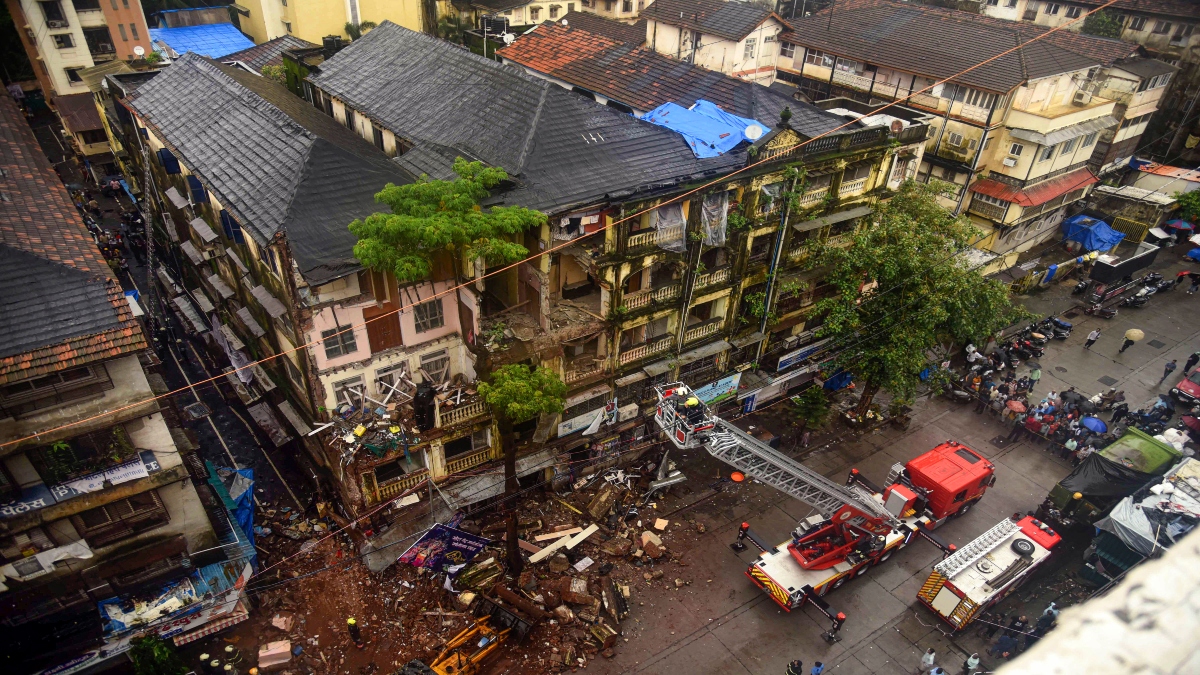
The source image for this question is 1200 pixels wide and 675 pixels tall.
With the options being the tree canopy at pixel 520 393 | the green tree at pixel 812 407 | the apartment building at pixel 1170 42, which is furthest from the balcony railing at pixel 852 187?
the apartment building at pixel 1170 42

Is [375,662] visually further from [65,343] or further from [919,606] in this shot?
[919,606]

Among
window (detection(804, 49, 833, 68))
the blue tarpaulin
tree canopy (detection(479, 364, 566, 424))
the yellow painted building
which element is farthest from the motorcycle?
the yellow painted building

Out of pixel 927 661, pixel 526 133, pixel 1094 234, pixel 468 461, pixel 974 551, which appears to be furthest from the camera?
pixel 1094 234

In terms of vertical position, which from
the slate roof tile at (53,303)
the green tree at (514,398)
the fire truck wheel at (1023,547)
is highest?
the slate roof tile at (53,303)

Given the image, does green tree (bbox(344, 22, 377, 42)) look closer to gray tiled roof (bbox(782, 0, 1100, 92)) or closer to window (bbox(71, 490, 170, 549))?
gray tiled roof (bbox(782, 0, 1100, 92))

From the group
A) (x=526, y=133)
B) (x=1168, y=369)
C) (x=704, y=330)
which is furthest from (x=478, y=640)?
(x=1168, y=369)

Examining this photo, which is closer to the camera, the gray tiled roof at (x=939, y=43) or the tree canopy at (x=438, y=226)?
the tree canopy at (x=438, y=226)

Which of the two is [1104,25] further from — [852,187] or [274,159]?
[274,159]

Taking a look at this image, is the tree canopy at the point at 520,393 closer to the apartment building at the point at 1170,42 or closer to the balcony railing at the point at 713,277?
the balcony railing at the point at 713,277
